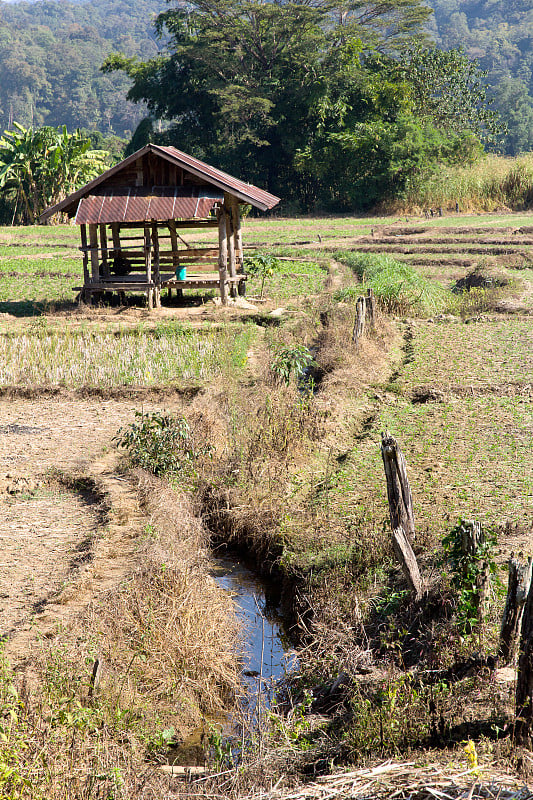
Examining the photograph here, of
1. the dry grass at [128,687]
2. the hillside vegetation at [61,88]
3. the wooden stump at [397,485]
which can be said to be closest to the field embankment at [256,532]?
the dry grass at [128,687]

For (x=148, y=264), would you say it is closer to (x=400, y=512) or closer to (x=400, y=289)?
(x=400, y=289)

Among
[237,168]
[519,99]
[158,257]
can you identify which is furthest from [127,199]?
[519,99]

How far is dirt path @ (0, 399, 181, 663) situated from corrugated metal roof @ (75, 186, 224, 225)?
6593mm

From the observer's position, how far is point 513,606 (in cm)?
429

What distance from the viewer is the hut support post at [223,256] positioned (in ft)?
54.3

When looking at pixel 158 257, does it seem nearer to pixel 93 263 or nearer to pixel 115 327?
pixel 93 263

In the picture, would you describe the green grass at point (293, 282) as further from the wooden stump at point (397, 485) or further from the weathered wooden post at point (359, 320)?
the wooden stump at point (397, 485)

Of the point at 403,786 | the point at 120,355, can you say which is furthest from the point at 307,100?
the point at 403,786

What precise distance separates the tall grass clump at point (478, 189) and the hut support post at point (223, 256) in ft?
75.0

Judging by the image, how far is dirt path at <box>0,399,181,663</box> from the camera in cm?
568

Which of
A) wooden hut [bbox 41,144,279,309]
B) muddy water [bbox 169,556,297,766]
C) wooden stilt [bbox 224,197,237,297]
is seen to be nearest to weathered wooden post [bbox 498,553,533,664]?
muddy water [bbox 169,556,297,766]

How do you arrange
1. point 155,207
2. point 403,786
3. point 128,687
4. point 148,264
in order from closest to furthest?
point 403,786 < point 128,687 < point 155,207 < point 148,264

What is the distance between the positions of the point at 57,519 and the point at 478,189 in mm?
33475

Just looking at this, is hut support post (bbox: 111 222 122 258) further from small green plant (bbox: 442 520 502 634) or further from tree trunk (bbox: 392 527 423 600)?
small green plant (bbox: 442 520 502 634)
